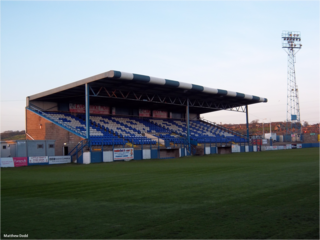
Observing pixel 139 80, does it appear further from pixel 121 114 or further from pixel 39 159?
pixel 121 114

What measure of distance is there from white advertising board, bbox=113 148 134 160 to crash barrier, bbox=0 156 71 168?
437 centimetres

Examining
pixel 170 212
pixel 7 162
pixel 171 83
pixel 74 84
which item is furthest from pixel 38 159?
pixel 170 212

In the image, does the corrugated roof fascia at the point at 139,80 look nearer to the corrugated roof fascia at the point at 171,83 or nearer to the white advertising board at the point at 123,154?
the corrugated roof fascia at the point at 171,83

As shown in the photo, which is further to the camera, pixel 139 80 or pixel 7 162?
pixel 139 80

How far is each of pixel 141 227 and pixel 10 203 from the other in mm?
4647

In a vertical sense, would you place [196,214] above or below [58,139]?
below

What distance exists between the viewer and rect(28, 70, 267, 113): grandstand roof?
29042 millimetres

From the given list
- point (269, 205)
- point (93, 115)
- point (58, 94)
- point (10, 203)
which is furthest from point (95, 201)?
point (93, 115)

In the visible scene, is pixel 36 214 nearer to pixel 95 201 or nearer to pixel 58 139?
pixel 95 201

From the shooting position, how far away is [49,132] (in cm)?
3247

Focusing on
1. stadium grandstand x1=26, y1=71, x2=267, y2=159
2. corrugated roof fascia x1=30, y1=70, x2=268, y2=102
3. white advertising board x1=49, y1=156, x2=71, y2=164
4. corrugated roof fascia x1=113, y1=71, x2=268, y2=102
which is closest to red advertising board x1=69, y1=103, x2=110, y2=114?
stadium grandstand x1=26, y1=71, x2=267, y2=159

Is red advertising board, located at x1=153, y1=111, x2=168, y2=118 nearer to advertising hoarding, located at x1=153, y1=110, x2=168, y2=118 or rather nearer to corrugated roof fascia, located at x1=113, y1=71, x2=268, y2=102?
advertising hoarding, located at x1=153, y1=110, x2=168, y2=118

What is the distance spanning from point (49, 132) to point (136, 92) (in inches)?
412

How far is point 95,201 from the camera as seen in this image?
820cm
